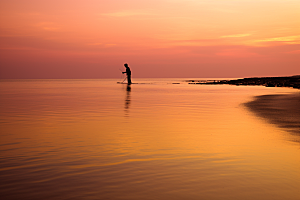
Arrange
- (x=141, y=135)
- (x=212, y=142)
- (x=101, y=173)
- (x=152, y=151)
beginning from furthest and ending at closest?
(x=141, y=135)
(x=212, y=142)
(x=152, y=151)
(x=101, y=173)

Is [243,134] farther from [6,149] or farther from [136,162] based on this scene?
[6,149]

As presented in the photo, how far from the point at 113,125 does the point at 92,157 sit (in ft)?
27.2

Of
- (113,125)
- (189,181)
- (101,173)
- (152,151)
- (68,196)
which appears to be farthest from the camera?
(113,125)

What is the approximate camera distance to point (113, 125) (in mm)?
19578

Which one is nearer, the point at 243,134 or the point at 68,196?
the point at 68,196

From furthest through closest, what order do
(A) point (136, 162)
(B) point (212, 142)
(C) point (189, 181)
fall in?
(B) point (212, 142) < (A) point (136, 162) < (C) point (189, 181)

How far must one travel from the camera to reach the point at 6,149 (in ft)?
41.4

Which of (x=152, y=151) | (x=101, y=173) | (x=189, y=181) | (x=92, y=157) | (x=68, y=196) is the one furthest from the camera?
(x=152, y=151)

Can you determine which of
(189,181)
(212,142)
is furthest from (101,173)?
(212,142)

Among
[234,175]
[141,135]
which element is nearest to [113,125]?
[141,135]

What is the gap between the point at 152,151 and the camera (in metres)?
12.3

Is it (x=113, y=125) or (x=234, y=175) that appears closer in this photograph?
(x=234, y=175)

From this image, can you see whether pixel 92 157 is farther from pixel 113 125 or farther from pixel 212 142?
pixel 113 125

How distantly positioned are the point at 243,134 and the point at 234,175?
23.7 feet
